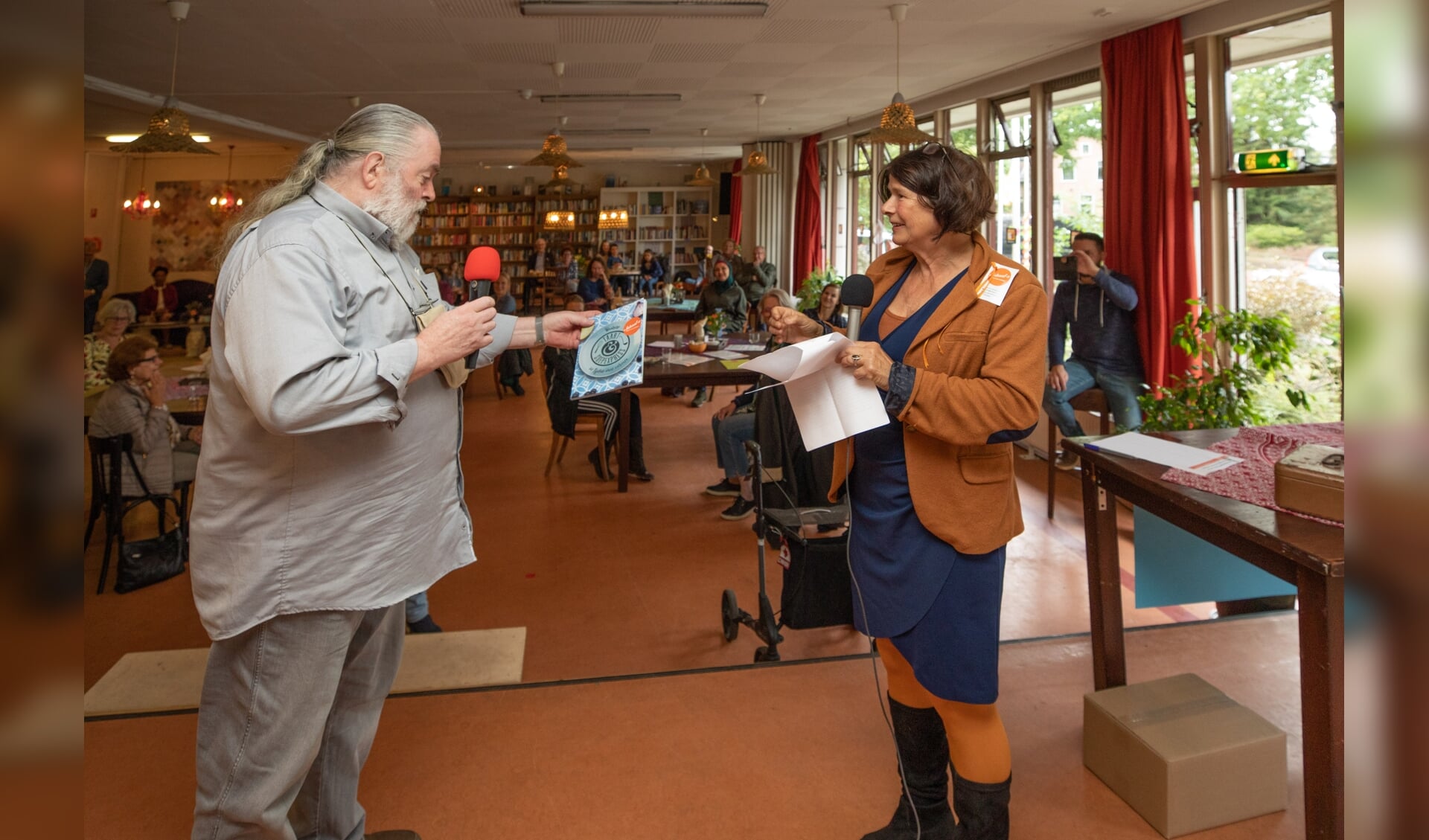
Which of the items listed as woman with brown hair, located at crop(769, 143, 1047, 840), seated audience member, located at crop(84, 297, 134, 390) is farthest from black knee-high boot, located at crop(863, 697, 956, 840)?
seated audience member, located at crop(84, 297, 134, 390)

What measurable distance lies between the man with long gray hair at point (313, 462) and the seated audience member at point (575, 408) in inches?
154

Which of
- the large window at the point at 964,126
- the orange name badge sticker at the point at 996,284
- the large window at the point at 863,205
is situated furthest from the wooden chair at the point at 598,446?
the large window at the point at 863,205

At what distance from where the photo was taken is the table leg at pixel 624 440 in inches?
226

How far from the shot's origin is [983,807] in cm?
186

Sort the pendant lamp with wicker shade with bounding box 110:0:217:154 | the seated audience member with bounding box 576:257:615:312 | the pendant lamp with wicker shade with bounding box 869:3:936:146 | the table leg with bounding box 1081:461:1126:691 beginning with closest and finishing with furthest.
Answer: the table leg with bounding box 1081:461:1126:691, the pendant lamp with wicker shade with bounding box 110:0:217:154, the pendant lamp with wicker shade with bounding box 869:3:936:146, the seated audience member with bounding box 576:257:615:312

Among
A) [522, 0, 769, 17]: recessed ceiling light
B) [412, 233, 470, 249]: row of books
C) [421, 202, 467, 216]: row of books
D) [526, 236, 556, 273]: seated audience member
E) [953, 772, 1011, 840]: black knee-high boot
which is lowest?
[953, 772, 1011, 840]: black knee-high boot

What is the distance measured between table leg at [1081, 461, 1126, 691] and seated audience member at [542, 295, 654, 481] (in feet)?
12.0

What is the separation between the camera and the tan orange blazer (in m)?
1.70

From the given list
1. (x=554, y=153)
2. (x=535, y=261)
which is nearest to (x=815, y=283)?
(x=554, y=153)

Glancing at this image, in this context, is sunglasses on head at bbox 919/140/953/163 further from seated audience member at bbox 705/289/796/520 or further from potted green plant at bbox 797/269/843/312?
potted green plant at bbox 797/269/843/312

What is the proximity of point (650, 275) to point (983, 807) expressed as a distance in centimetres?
1407

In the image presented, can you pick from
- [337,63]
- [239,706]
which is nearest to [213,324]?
[239,706]

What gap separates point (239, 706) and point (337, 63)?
271 inches

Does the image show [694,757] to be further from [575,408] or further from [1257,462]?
[575,408]
